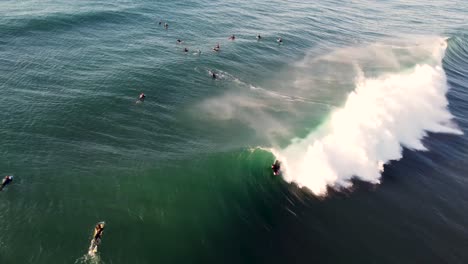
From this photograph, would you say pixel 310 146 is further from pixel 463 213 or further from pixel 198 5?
pixel 198 5

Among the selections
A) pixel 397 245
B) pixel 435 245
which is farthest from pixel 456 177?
pixel 397 245

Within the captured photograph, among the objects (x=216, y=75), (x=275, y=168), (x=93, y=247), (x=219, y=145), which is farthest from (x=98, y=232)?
(x=216, y=75)

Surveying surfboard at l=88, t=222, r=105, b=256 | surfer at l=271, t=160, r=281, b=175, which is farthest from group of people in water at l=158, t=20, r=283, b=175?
surfboard at l=88, t=222, r=105, b=256

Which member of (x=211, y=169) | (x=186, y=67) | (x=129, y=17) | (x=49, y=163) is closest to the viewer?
(x=49, y=163)

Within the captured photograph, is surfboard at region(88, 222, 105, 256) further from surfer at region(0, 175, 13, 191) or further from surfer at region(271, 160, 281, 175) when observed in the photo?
surfer at region(271, 160, 281, 175)

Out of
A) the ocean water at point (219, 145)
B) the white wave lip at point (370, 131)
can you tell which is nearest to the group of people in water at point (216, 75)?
the ocean water at point (219, 145)
